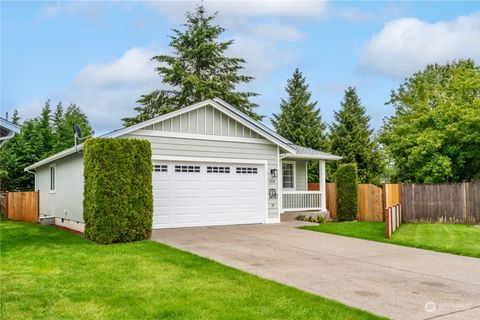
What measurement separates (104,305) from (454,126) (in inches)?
955

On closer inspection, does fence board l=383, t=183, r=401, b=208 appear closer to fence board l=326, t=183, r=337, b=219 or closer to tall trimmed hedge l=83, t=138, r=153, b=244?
fence board l=326, t=183, r=337, b=219

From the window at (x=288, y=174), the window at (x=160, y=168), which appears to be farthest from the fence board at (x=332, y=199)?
the window at (x=160, y=168)

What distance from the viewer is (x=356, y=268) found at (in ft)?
27.0

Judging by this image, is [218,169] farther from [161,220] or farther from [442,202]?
[442,202]

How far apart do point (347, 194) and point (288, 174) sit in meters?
3.42

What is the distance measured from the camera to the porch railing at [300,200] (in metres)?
18.4

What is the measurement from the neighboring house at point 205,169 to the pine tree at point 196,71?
59.4 feet

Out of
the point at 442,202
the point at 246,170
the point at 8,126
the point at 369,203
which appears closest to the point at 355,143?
the point at 369,203

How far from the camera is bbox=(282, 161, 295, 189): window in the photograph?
20609mm

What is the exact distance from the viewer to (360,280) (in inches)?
284

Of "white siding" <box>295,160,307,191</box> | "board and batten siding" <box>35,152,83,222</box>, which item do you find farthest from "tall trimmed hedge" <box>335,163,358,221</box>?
"board and batten siding" <box>35,152,83,222</box>

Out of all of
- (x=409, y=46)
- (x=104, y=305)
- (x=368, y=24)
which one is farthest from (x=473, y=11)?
(x=104, y=305)

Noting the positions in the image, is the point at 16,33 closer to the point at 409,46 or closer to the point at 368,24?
the point at 368,24

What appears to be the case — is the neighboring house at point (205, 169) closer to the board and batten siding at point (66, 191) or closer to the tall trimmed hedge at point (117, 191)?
the board and batten siding at point (66, 191)
